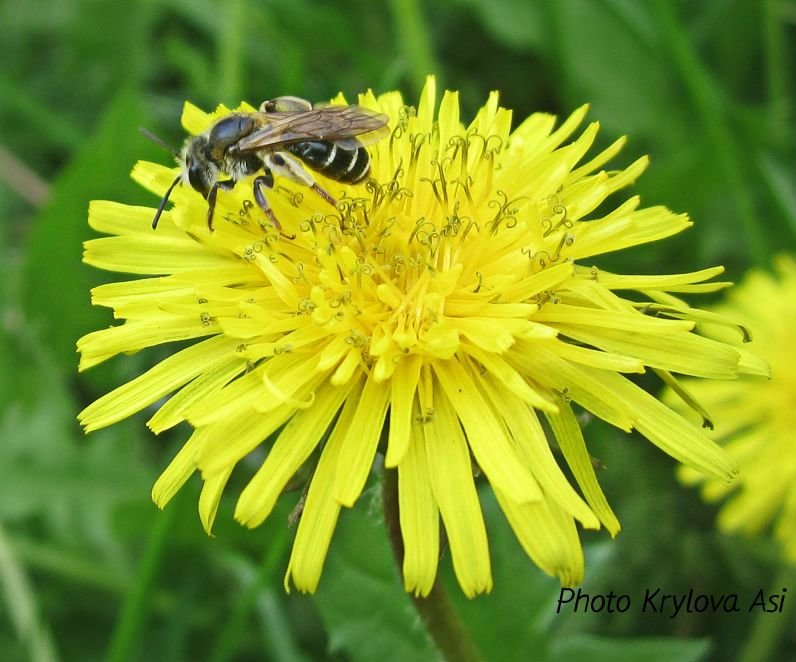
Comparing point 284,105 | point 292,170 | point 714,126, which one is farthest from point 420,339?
point 714,126

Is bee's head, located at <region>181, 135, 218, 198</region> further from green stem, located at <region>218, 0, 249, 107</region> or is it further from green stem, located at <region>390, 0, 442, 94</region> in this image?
green stem, located at <region>390, 0, 442, 94</region>

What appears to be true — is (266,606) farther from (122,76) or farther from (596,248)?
(122,76)

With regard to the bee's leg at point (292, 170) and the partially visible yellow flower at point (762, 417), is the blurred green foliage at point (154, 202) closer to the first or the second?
the partially visible yellow flower at point (762, 417)

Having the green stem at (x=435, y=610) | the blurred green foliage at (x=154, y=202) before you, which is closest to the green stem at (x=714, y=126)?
the blurred green foliage at (x=154, y=202)

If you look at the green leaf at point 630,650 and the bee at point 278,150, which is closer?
the bee at point 278,150

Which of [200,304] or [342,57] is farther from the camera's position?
[342,57]

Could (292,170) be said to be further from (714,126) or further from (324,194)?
(714,126)

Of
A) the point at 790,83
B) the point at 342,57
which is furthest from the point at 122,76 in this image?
the point at 790,83
